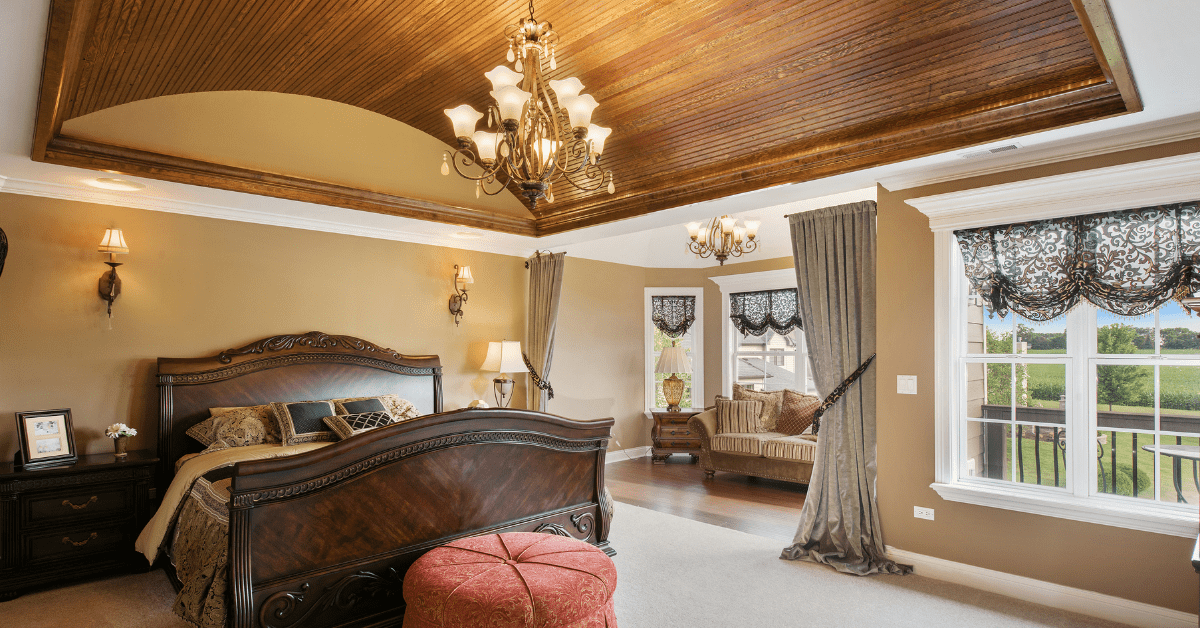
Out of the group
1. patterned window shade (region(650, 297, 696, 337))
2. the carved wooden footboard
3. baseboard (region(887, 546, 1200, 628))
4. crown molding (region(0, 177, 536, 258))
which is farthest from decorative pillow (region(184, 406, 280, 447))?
patterned window shade (region(650, 297, 696, 337))

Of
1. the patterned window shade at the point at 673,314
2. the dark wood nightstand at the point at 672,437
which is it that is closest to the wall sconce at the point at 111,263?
the dark wood nightstand at the point at 672,437


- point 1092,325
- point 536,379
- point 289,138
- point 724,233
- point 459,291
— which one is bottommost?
point 536,379

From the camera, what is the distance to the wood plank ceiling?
→ 2.82 m

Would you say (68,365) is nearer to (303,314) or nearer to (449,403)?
(303,314)

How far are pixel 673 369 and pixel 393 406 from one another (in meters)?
3.62

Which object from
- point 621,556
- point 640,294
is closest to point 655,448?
point 640,294

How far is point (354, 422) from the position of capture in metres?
4.34

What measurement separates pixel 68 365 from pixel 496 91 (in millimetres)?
3478

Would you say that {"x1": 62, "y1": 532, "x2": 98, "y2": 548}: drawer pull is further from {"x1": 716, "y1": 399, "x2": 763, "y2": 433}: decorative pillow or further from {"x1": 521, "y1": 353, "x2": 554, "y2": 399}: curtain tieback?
{"x1": 716, "y1": 399, "x2": 763, "y2": 433}: decorative pillow

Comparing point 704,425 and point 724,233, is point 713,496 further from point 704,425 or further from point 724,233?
point 724,233

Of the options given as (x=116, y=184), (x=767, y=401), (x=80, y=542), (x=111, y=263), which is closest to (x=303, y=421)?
(x=80, y=542)

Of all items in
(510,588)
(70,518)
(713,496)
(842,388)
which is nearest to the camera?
(510,588)

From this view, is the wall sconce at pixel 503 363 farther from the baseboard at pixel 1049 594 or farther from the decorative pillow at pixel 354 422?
the baseboard at pixel 1049 594

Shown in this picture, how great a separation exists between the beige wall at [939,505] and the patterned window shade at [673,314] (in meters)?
4.03
